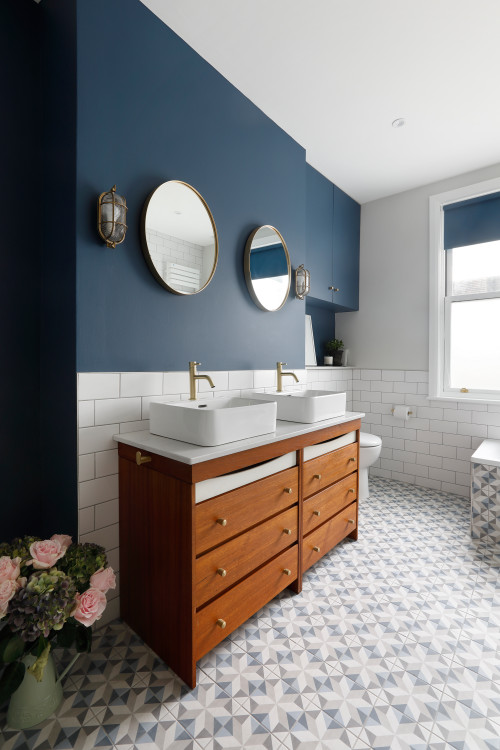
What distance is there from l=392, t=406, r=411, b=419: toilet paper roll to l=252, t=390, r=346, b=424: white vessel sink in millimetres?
1631

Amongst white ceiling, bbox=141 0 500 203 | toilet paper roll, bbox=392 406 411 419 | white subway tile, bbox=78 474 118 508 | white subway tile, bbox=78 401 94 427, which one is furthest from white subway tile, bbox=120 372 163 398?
toilet paper roll, bbox=392 406 411 419

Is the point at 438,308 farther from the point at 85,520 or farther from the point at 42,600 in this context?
the point at 42,600

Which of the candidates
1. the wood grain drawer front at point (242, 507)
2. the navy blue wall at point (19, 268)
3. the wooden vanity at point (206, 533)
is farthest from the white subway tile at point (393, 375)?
the navy blue wall at point (19, 268)

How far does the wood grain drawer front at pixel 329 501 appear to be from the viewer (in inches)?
72.8

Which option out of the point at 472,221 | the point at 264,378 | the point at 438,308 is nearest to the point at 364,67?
the point at 472,221

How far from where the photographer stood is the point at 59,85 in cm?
154

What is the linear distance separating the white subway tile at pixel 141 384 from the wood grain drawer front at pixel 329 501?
3.05 feet

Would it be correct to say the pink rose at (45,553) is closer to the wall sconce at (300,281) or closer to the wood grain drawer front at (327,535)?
the wood grain drawer front at (327,535)

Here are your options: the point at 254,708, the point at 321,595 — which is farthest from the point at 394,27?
the point at 254,708

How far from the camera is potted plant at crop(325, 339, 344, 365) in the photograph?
146 inches

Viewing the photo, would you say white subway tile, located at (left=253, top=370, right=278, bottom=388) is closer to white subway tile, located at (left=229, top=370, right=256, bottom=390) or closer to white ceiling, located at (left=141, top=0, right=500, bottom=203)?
white subway tile, located at (left=229, top=370, right=256, bottom=390)

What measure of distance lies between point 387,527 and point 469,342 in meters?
1.80

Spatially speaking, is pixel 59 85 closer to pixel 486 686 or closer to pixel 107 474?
pixel 107 474

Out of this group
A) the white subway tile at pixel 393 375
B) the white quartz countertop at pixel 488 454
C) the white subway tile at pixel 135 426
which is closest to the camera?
the white subway tile at pixel 135 426
